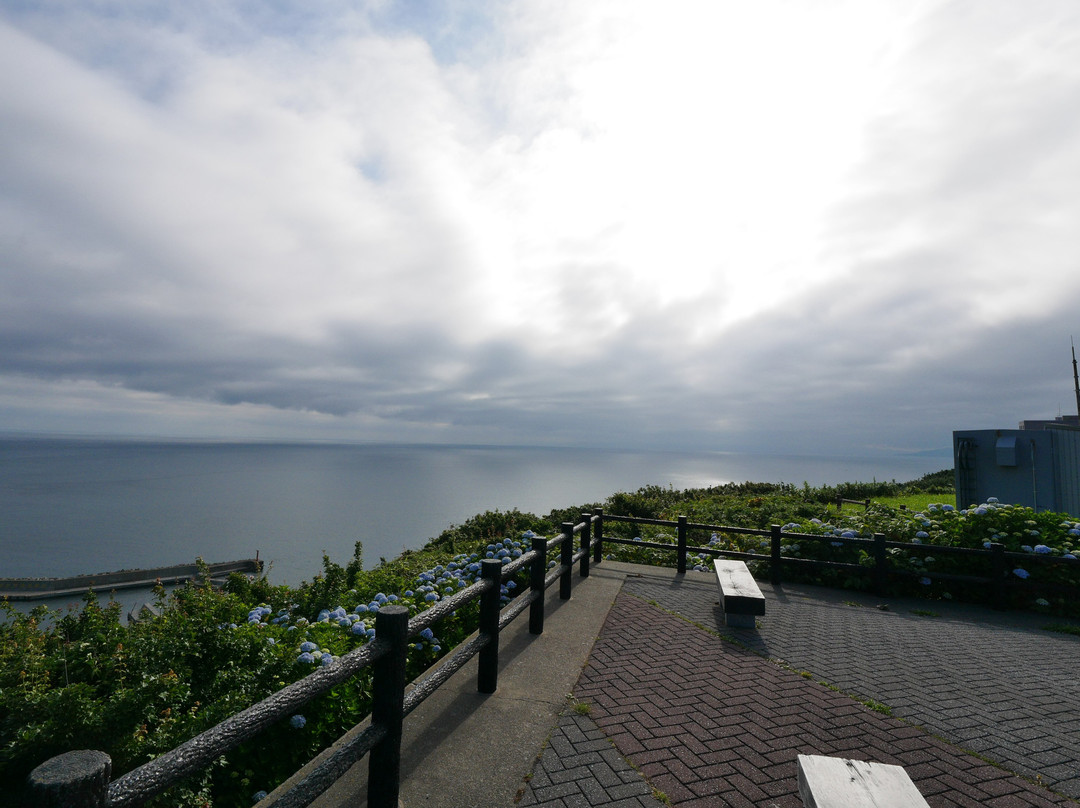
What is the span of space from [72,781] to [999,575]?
11395 millimetres

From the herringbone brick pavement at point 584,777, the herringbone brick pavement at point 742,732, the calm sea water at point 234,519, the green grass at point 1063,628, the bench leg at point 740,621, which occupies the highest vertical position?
the bench leg at point 740,621

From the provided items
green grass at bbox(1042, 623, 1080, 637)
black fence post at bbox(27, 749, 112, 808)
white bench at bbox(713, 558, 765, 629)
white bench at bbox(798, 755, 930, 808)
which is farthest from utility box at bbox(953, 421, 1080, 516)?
black fence post at bbox(27, 749, 112, 808)

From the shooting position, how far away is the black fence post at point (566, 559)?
755 cm

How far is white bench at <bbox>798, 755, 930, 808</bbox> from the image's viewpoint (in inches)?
94.6

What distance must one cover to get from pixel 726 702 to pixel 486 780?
7.84 feet

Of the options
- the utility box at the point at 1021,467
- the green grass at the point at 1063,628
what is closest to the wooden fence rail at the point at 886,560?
the green grass at the point at 1063,628

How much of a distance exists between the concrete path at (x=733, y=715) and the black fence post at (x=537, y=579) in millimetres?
174

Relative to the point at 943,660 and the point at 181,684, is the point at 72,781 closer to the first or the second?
the point at 181,684

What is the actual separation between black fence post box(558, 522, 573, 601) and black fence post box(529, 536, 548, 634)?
1408mm

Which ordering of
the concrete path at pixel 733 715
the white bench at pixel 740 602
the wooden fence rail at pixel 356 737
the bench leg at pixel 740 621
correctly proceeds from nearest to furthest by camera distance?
the wooden fence rail at pixel 356 737 → the concrete path at pixel 733 715 → the white bench at pixel 740 602 → the bench leg at pixel 740 621

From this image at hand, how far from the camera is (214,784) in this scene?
356cm

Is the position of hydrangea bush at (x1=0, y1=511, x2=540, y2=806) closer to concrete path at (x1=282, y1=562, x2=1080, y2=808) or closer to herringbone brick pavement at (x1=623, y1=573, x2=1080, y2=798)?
concrete path at (x1=282, y1=562, x2=1080, y2=808)

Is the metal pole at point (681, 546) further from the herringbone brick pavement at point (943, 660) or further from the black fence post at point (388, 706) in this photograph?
the black fence post at point (388, 706)

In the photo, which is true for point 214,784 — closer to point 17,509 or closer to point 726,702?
point 726,702
